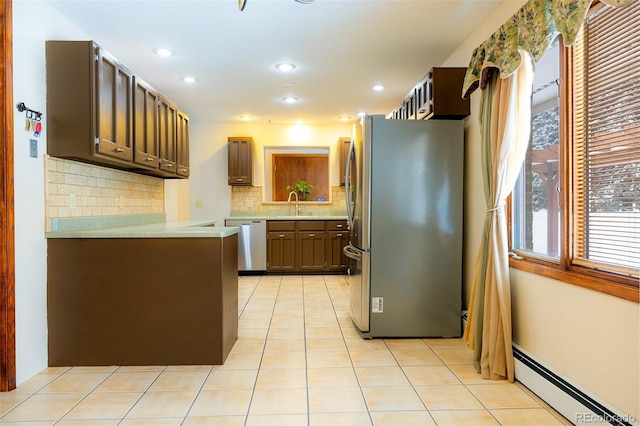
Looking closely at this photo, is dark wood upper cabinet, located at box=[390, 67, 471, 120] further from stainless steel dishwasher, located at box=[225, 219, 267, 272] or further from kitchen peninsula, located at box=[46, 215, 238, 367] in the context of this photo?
stainless steel dishwasher, located at box=[225, 219, 267, 272]

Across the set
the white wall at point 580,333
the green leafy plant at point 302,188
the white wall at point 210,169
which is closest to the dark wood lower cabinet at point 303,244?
the green leafy plant at point 302,188

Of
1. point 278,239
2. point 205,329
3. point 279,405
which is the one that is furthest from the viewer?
point 278,239

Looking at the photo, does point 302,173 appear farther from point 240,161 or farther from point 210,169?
point 210,169

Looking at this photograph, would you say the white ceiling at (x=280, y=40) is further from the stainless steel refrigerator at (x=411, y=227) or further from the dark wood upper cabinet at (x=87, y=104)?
the stainless steel refrigerator at (x=411, y=227)

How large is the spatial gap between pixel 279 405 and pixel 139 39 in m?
2.98

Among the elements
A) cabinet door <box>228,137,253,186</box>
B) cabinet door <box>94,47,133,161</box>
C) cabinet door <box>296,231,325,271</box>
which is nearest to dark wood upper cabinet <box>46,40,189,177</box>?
cabinet door <box>94,47,133,161</box>

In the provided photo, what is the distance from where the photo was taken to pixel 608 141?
1729 mm

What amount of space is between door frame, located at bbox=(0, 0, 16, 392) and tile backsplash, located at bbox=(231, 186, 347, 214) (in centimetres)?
411

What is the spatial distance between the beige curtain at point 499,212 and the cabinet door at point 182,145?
10.2 ft

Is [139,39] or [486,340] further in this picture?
[139,39]

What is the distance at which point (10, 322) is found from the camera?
2152mm

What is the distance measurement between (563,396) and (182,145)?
402 centimetres

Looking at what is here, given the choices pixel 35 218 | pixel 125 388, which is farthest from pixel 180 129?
Result: pixel 125 388

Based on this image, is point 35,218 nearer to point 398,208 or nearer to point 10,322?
point 10,322
